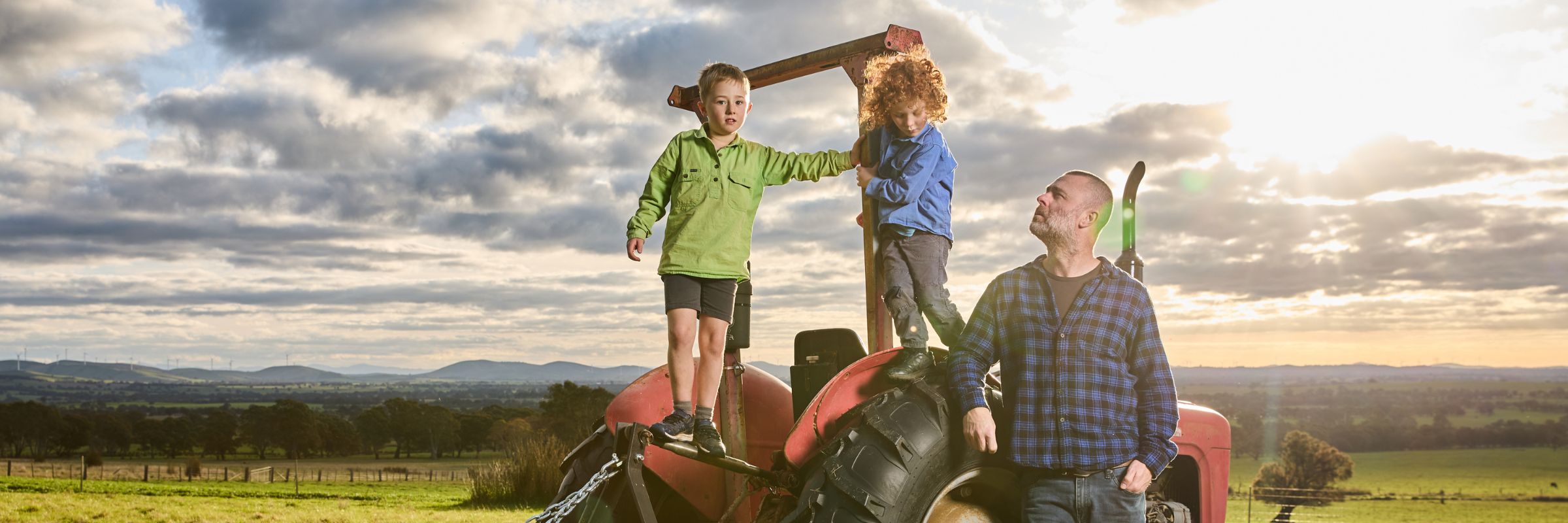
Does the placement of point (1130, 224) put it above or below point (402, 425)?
above

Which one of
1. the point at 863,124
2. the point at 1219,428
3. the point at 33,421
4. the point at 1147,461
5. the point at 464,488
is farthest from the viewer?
the point at 33,421

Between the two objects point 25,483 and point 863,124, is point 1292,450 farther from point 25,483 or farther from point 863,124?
point 863,124

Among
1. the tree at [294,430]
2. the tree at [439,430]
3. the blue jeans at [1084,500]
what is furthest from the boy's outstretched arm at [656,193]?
the tree at [294,430]

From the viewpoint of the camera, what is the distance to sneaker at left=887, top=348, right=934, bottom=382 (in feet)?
12.8

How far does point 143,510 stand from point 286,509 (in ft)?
5.28

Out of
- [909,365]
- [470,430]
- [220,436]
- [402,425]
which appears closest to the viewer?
[909,365]

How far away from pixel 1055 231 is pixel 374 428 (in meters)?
87.1

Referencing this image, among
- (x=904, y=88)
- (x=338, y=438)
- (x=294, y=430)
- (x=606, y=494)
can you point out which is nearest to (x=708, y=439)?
(x=606, y=494)

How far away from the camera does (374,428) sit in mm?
84000

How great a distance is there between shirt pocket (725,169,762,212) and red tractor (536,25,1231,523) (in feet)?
1.12

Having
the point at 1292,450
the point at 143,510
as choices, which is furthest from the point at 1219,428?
the point at 1292,450

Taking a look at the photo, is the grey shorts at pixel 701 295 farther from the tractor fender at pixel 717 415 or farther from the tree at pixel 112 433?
the tree at pixel 112 433

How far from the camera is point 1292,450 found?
5703 centimetres

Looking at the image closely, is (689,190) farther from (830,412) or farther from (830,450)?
(830,450)
